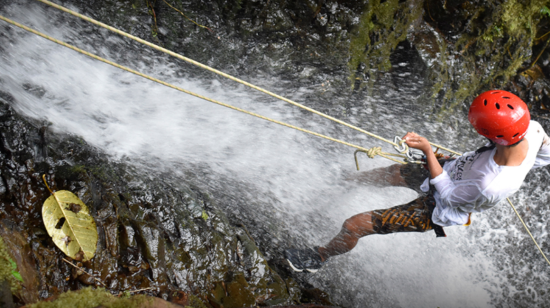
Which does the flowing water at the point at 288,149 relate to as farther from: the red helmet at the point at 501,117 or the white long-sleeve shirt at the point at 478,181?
the red helmet at the point at 501,117

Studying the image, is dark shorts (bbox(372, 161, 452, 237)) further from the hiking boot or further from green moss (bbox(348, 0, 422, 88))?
green moss (bbox(348, 0, 422, 88))

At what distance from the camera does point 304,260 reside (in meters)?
3.89

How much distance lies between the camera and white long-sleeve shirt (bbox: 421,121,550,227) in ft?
8.21

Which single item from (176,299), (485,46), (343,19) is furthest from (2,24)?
(485,46)

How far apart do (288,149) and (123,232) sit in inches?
85.6

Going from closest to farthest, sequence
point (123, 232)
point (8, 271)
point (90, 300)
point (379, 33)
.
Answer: point (8, 271), point (90, 300), point (123, 232), point (379, 33)

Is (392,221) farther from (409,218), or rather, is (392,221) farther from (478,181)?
(478,181)

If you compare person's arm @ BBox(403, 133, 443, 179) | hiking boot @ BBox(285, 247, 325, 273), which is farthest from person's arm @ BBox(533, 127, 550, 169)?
hiking boot @ BBox(285, 247, 325, 273)

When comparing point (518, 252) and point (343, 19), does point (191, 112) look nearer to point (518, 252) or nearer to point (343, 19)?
point (343, 19)

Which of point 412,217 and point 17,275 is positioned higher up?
point 412,217

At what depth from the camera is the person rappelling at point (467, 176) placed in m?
2.45

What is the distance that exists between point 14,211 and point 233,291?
2012mm

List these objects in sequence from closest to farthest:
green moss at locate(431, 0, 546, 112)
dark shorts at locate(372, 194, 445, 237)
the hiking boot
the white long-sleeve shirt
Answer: the white long-sleeve shirt < dark shorts at locate(372, 194, 445, 237) < the hiking boot < green moss at locate(431, 0, 546, 112)

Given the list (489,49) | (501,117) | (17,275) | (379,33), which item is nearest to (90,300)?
(17,275)
